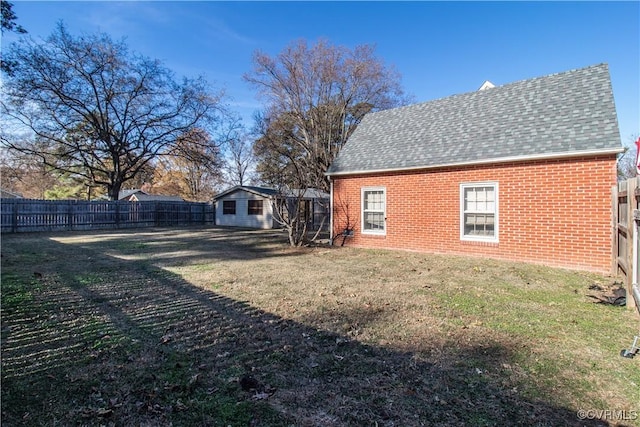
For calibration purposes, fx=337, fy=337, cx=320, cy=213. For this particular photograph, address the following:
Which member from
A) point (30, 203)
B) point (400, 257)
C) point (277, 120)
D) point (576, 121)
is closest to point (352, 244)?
point (400, 257)

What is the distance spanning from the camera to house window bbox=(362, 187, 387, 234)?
37.3ft

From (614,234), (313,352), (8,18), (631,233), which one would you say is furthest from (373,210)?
(8,18)

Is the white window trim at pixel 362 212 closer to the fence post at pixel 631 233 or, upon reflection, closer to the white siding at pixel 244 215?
the fence post at pixel 631 233

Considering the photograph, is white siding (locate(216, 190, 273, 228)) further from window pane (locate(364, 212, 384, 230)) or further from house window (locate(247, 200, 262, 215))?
window pane (locate(364, 212, 384, 230))

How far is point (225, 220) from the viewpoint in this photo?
2564cm

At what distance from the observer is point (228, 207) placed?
84.1ft

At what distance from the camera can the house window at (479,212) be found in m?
9.12

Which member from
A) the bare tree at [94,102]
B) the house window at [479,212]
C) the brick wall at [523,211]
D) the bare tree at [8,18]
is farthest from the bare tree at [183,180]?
the house window at [479,212]

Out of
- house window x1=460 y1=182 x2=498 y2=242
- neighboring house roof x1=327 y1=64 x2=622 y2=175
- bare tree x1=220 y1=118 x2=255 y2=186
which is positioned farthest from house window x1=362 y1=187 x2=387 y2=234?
bare tree x1=220 y1=118 x2=255 y2=186

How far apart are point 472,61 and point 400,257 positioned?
421 inches

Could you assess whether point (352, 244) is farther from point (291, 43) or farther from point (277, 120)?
point (291, 43)

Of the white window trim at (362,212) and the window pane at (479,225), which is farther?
the white window trim at (362,212)

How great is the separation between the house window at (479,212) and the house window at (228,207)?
18.8 metres

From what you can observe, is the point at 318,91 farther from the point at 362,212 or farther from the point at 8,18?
the point at 8,18
